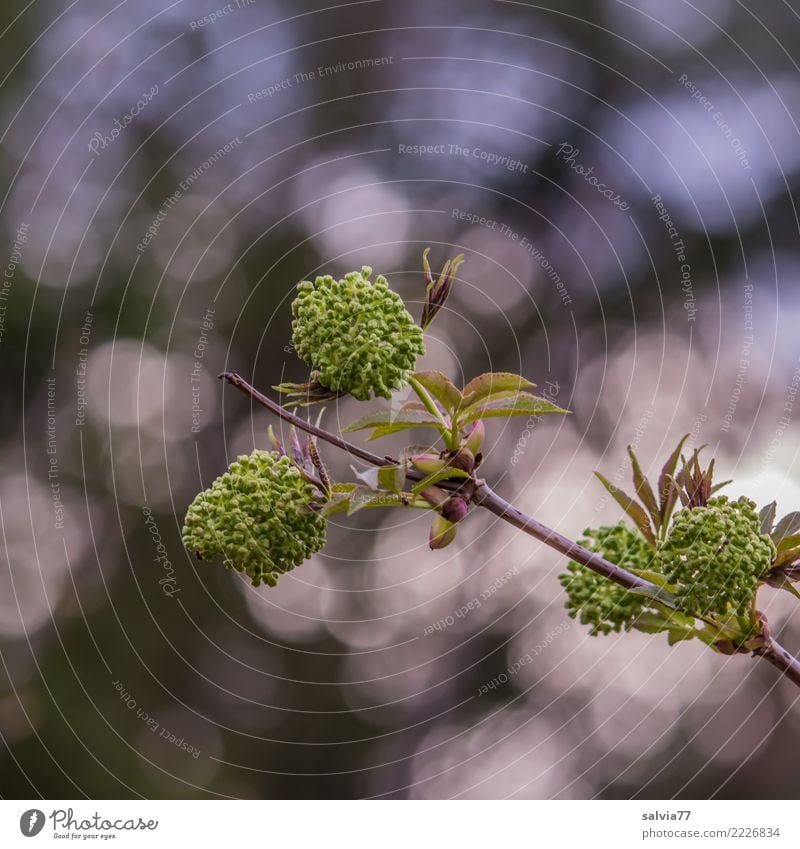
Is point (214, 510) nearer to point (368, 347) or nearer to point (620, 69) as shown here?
point (368, 347)

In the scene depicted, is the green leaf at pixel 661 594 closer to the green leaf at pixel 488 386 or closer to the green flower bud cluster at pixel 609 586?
the green flower bud cluster at pixel 609 586

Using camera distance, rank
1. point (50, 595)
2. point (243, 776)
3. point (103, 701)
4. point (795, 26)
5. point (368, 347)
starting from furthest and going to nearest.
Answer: point (243, 776) → point (103, 701) → point (50, 595) → point (795, 26) → point (368, 347)

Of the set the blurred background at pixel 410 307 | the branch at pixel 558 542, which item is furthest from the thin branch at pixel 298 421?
the blurred background at pixel 410 307

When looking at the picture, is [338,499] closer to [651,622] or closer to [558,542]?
[558,542]

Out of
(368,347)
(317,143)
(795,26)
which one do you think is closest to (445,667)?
(317,143)

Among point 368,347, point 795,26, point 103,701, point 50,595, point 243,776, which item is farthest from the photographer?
point 243,776

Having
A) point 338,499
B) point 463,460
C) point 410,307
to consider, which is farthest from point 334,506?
point 410,307
